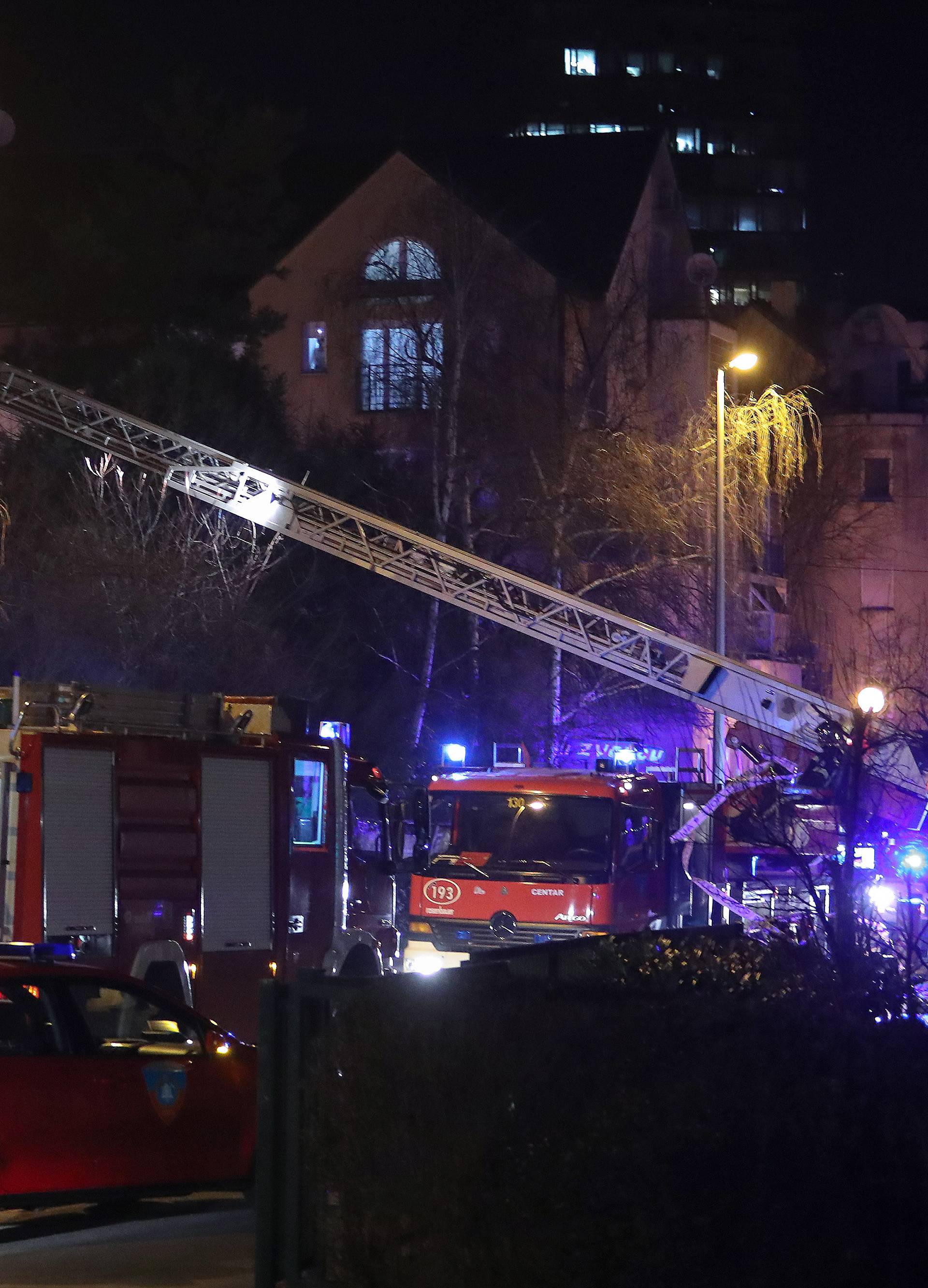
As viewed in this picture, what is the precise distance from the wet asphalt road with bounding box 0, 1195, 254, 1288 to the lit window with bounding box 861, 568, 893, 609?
46.9m

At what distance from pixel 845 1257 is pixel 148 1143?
4.27m

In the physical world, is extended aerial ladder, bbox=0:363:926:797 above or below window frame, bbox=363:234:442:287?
below

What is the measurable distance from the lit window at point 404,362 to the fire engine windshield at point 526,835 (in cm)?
1618

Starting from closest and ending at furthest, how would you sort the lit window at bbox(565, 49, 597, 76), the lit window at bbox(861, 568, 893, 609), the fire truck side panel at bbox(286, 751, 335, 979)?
the fire truck side panel at bbox(286, 751, 335, 979) → the lit window at bbox(861, 568, 893, 609) → the lit window at bbox(565, 49, 597, 76)

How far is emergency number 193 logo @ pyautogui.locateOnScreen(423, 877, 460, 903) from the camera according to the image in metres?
17.8

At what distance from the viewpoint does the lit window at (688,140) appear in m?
126

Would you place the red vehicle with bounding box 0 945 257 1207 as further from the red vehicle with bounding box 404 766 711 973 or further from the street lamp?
the street lamp

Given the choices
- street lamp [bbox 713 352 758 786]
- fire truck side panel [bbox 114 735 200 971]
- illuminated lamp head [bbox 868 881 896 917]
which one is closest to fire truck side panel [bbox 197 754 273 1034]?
fire truck side panel [bbox 114 735 200 971]

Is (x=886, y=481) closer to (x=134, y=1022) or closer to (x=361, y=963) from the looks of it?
(x=361, y=963)

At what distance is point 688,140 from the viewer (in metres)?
126

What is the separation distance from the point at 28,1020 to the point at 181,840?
363cm

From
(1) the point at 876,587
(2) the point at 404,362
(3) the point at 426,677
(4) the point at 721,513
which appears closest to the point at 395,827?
(4) the point at 721,513

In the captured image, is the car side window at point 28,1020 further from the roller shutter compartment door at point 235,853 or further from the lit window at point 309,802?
the lit window at point 309,802

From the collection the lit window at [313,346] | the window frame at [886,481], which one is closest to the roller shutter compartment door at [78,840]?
the lit window at [313,346]
